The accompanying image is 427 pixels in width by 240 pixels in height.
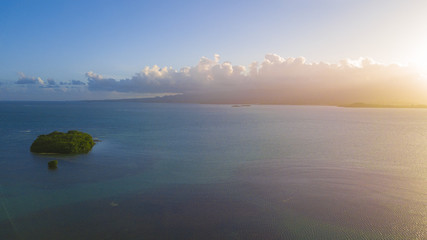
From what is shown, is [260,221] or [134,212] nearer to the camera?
[260,221]

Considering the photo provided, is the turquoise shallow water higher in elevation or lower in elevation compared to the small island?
lower

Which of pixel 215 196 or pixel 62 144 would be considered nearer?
pixel 215 196

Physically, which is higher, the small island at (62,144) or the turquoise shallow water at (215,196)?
the small island at (62,144)

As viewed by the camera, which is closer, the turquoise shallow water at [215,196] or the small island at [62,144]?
the turquoise shallow water at [215,196]

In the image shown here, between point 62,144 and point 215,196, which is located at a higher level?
point 62,144

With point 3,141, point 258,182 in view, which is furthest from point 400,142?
point 3,141

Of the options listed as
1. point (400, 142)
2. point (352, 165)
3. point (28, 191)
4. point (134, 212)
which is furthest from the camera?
point (400, 142)

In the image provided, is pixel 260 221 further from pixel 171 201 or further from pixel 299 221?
pixel 171 201

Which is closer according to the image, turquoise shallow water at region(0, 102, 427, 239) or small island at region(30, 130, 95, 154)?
turquoise shallow water at region(0, 102, 427, 239)
